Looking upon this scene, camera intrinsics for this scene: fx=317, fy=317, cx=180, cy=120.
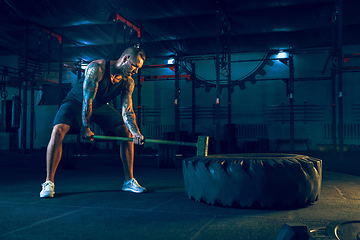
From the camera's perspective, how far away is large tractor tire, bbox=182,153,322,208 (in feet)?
5.89

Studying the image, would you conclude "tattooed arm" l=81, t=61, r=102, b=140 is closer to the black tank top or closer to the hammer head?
the black tank top

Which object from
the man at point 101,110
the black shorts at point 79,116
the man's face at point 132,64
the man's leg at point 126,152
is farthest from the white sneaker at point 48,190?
the man's face at point 132,64

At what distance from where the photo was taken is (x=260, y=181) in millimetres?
1792

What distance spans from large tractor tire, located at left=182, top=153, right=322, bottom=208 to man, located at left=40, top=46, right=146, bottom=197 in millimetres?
710

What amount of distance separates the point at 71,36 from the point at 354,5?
20.9ft

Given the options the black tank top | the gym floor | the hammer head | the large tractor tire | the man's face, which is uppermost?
the man's face

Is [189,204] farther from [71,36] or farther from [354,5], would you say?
[71,36]

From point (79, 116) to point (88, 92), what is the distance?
10.2 inches

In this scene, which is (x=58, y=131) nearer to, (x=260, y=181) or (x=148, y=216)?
(x=148, y=216)

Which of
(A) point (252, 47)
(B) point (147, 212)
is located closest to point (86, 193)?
(B) point (147, 212)

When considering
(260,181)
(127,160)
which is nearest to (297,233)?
(260,181)

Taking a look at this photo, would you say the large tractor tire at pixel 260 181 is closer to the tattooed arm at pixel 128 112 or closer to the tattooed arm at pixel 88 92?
the tattooed arm at pixel 128 112

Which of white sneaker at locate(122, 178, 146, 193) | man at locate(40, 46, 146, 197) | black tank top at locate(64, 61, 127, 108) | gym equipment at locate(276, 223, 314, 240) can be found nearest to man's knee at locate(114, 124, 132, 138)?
man at locate(40, 46, 146, 197)

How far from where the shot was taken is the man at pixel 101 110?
234 centimetres
